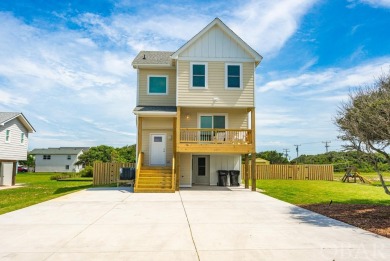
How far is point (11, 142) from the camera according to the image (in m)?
25.4

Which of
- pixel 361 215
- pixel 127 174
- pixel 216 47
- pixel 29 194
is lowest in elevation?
pixel 29 194

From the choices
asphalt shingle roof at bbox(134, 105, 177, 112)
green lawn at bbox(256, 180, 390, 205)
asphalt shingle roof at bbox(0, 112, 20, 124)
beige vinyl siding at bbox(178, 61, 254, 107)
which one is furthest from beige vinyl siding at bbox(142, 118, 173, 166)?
asphalt shingle roof at bbox(0, 112, 20, 124)

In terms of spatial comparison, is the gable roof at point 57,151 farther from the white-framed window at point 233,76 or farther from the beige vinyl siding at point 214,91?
the white-framed window at point 233,76

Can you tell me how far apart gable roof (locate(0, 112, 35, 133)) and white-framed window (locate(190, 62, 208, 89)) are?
16.6 meters

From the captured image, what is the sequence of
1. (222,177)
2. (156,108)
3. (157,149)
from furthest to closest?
(222,177) < (157,149) < (156,108)

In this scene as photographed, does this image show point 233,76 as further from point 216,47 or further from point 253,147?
point 253,147

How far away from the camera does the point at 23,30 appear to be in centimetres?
A: 1389

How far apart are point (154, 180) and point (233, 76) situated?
7469 millimetres

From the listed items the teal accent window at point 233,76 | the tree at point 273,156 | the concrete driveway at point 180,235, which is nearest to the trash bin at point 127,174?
the concrete driveway at point 180,235

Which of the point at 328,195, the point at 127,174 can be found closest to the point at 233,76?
the point at 328,195

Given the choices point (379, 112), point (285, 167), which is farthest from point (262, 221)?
point (285, 167)

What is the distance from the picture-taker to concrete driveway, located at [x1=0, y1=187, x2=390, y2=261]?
5.23 meters

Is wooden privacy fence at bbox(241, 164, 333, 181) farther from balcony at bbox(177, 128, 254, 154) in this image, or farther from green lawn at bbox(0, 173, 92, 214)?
green lawn at bbox(0, 173, 92, 214)

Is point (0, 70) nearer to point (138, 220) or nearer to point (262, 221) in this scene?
point (138, 220)
